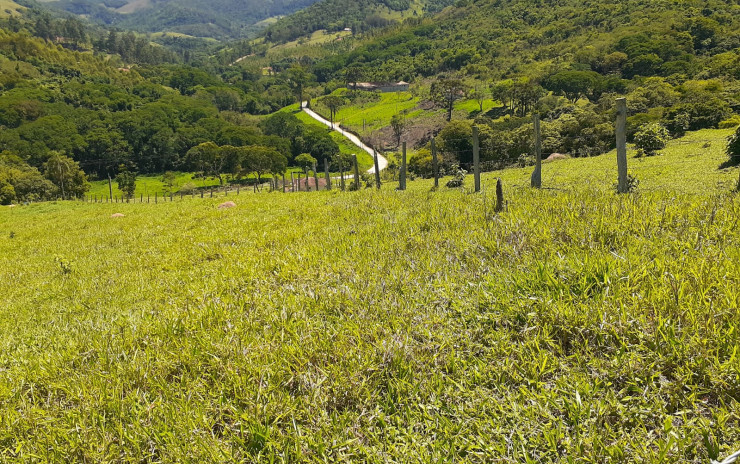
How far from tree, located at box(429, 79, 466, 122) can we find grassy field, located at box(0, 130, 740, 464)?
11371 cm

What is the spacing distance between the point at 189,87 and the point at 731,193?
22335 cm

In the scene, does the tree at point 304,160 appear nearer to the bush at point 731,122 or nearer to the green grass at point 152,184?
the green grass at point 152,184

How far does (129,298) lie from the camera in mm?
5305

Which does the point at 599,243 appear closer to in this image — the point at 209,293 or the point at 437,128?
the point at 209,293

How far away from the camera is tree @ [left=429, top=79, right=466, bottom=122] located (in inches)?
4407

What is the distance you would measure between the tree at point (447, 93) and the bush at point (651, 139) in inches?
3329

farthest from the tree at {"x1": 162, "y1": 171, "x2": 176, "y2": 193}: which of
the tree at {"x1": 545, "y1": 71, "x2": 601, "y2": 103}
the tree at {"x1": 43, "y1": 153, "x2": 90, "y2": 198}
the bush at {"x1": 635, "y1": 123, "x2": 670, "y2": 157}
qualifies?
the tree at {"x1": 545, "y1": 71, "x2": 601, "y2": 103}

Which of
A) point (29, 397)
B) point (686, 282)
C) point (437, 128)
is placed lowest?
point (29, 397)

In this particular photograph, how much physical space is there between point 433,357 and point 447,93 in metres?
126

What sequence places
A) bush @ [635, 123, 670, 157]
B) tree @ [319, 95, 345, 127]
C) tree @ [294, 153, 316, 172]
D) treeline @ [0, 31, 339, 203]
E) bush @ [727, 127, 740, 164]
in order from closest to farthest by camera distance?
bush @ [727, 127, 740, 164]
bush @ [635, 123, 670, 157]
treeline @ [0, 31, 339, 203]
tree @ [294, 153, 316, 172]
tree @ [319, 95, 345, 127]

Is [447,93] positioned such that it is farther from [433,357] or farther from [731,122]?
[433,357]

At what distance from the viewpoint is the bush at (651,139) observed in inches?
1128

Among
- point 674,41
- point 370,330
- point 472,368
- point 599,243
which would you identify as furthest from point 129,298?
point 674,41

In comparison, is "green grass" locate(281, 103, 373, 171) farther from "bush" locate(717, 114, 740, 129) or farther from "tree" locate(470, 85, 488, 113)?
"bush" locate(717, 114, 740, 129)
